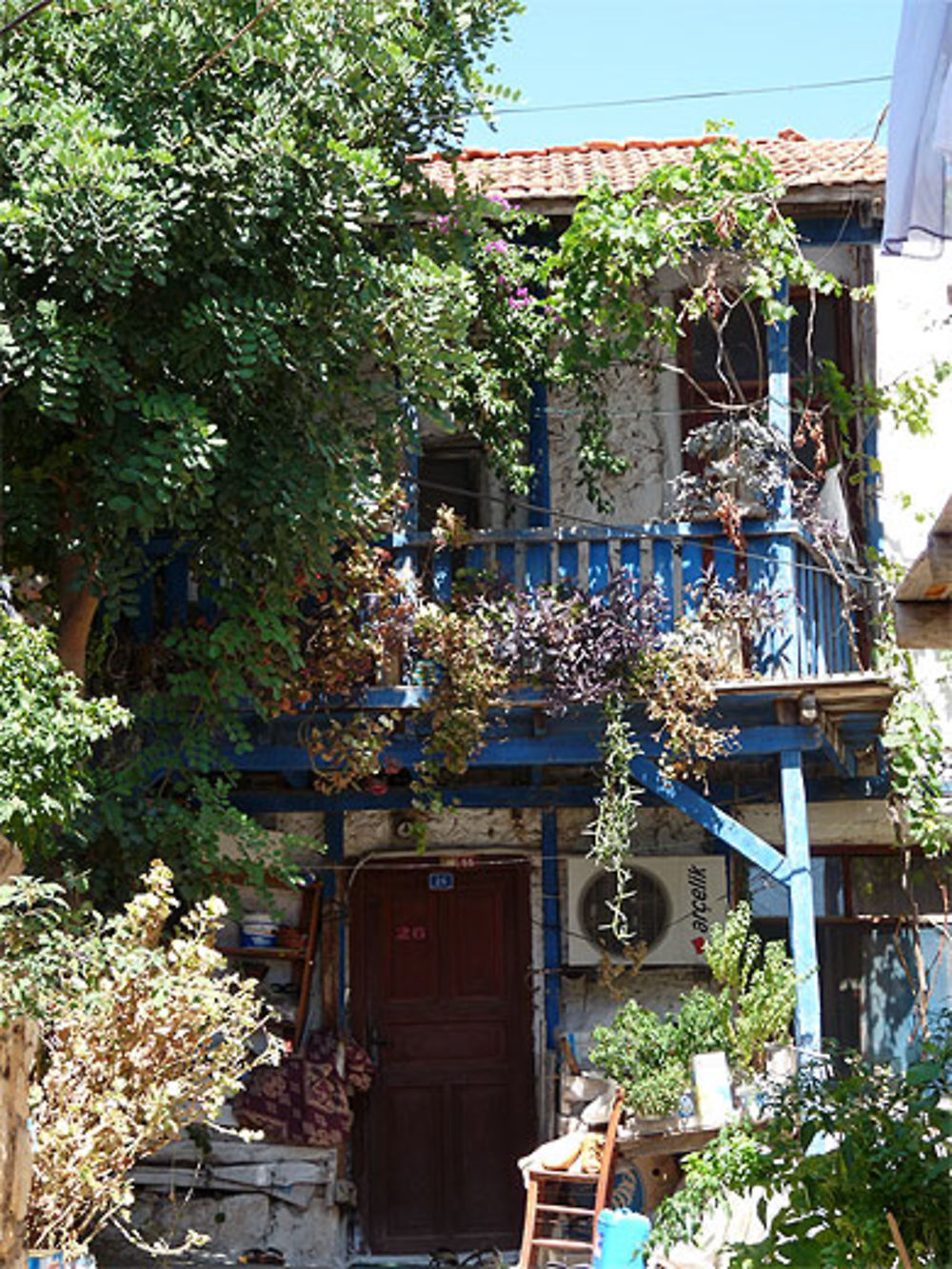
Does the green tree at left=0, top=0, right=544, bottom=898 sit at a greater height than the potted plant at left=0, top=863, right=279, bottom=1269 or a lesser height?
greater

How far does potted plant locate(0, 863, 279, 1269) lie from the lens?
26.7 feet

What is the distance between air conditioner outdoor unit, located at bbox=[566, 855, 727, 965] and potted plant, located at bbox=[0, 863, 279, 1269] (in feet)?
11.8

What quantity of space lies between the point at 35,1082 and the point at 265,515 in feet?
9.55

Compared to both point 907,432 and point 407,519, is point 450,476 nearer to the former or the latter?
point 407,519

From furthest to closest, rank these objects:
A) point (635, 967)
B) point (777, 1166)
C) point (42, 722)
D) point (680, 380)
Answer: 1. point (680, 380)
2. point (635, 967)
3. point (42, 722)
4. point (777, 1166)

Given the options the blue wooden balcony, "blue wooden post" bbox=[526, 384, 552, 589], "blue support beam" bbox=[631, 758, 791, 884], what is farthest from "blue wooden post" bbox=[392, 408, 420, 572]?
"blue support beam" bbox=[631, 758, 791, 884]

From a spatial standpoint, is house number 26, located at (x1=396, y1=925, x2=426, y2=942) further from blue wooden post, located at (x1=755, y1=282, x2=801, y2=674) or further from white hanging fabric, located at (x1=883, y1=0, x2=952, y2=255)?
white hanging fabric, located at (x1=883, y1=0, x2=952, y2=255)

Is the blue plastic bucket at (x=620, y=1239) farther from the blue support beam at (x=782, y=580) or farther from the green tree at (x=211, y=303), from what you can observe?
the blue support beam at (x=782, y=580)

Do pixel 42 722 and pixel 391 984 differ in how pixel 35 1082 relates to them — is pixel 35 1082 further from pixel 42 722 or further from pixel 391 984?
pixel 391 984

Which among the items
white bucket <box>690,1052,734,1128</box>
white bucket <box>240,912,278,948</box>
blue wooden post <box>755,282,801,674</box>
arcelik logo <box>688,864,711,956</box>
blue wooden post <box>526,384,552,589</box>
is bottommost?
white bucket <box>690,1052,734,1128</box>

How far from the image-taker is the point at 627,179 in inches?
465

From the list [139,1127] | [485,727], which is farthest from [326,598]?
[139,1127]

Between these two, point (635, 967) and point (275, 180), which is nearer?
point (275, 180)

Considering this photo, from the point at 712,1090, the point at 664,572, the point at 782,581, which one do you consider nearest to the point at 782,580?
the point at 782,581
